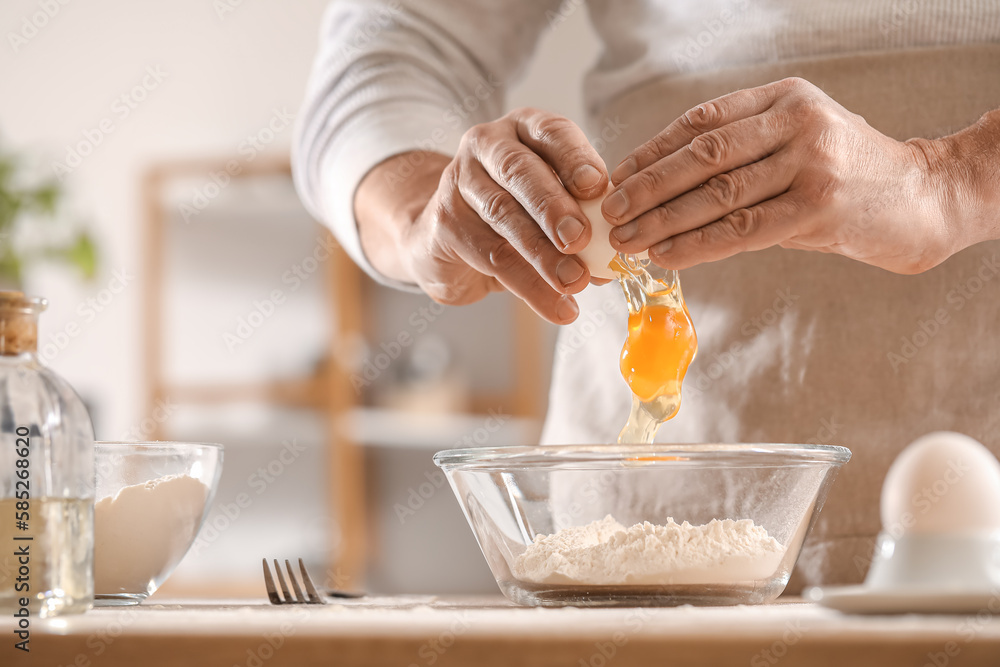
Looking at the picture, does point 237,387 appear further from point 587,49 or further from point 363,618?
point 363,618

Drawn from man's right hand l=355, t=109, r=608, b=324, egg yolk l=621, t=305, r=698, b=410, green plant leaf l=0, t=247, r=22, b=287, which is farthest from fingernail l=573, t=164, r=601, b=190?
green plant leaf l=0, t=247, r=22, b=287

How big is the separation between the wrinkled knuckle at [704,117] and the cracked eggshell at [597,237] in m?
0.07

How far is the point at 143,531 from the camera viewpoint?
2.21 feet

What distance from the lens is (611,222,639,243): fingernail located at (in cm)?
65

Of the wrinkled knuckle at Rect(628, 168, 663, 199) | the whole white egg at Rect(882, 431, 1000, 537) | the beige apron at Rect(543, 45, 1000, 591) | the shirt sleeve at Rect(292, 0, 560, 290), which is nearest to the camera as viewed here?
the whole white egg at Rect(882, 431, 1000, 537)

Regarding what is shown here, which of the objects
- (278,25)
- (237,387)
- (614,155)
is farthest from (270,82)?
(614,155)

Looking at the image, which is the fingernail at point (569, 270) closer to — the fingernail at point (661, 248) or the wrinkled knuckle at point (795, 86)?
the fingernail at point (661, 248)

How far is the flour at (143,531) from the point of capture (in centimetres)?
66

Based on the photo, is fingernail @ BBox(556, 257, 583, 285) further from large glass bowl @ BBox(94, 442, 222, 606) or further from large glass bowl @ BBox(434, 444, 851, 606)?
large glass bowl @ BBox(94, 442, 222, 606)

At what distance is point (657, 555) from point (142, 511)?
349 millimetres

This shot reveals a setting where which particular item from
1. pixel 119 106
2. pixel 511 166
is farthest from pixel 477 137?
pixel 119 106

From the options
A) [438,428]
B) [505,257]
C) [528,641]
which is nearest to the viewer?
[528,641]

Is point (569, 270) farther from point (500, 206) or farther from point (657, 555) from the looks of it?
point (657, 555)

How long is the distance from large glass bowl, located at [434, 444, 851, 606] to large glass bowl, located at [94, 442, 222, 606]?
0.19 meters
